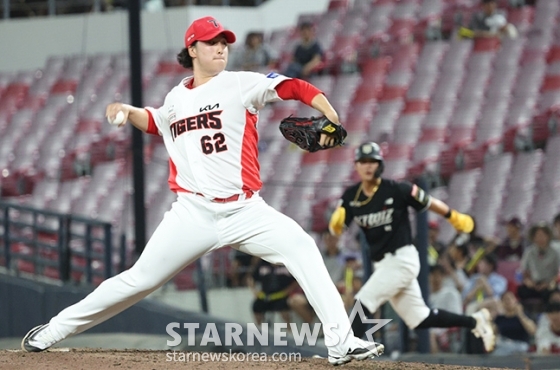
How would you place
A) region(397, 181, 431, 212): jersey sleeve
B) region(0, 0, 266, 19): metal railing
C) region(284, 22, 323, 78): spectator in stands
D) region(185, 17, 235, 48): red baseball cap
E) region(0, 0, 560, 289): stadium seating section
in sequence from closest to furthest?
region(185, 17, 235, 48): red baseball cap < region(397, 181, 431, 212): jersey sleeve < region(0, 0, 560, 289): stadium seating section < region(284, 22, 323, 78): spectator in stands < region(0, 0, 266, 19): metal railing

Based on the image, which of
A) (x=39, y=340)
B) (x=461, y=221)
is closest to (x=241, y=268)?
(x=461, y=221)

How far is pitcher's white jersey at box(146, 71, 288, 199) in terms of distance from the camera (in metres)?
5.74

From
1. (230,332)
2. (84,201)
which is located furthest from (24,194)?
(230,332)

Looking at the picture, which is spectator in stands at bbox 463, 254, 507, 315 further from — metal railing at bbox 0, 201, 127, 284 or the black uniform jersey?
metal railing at bbox 0, 201, 127, 284

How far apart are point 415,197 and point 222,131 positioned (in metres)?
2.67

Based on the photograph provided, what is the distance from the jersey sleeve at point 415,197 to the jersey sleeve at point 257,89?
2547mm

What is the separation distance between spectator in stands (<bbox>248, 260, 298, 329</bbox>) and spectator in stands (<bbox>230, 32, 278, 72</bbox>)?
5.82 m

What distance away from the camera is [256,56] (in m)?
15.8

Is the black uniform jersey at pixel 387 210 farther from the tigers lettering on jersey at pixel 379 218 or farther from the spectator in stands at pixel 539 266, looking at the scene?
the spectator in stands at pixel 539 266

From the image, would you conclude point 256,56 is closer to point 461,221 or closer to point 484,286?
point 484,286

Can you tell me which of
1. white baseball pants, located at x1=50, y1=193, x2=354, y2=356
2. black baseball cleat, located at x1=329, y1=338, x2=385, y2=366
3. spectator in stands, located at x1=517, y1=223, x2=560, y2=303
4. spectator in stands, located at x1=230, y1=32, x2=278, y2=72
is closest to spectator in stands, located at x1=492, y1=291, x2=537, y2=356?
spectator in stands, located at x1=517, y1=223, x2=560, y2=303

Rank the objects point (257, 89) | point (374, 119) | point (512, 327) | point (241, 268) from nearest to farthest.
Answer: point (257, 89)
point (512, 327)
point (241, 268)
point (374, 119)

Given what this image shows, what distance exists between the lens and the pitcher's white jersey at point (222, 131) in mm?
5738

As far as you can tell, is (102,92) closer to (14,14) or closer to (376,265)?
(14,14)
